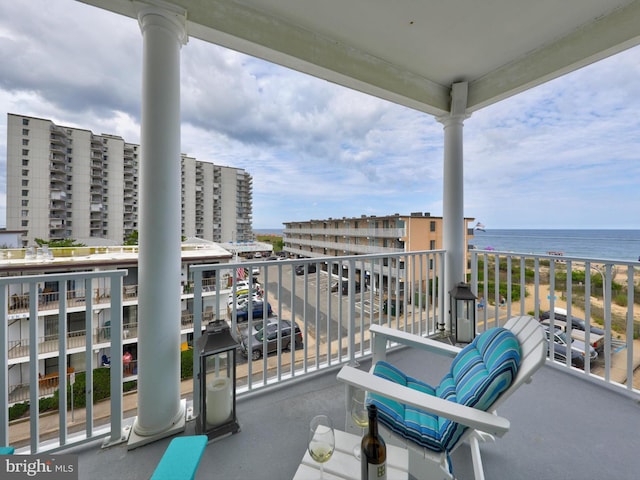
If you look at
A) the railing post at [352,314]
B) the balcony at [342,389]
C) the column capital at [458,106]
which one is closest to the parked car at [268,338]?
the balcony at [342,389]

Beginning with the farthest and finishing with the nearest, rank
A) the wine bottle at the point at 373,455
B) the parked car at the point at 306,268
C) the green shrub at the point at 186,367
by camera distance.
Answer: the parked car at the point at 306,268, the green shrub at the point at 186,367, the wine bottle at the point at 373,455

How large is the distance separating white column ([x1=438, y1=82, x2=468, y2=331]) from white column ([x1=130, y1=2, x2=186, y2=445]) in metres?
2.82

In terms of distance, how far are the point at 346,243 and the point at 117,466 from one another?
382 centimetres

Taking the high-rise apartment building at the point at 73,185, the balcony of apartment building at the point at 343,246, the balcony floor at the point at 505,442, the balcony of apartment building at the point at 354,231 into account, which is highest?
the high-rise apartment building at the point at 73,185

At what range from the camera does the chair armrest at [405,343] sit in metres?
1.52

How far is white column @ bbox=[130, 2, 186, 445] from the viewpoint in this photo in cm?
153

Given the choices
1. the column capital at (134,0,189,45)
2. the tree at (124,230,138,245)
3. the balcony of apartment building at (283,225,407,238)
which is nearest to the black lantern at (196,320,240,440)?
the tree at (124,230,138,245)

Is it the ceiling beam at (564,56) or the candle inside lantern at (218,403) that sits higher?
the ceiling beam at (564,56)

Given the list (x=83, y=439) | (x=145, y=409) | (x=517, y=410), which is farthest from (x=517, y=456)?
(x=83, y=439)

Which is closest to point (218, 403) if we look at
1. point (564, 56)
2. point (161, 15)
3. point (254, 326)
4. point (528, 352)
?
point (254, 326)

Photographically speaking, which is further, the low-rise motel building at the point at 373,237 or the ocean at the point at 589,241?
the ocean at the point at 589,241

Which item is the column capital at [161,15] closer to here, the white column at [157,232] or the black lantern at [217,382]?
the white column at [157,232]

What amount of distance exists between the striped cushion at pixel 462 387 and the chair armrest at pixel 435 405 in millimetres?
96

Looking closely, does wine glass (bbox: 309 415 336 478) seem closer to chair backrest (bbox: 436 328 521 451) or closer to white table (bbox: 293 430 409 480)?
white table (bbox: 293 430 409 480)
